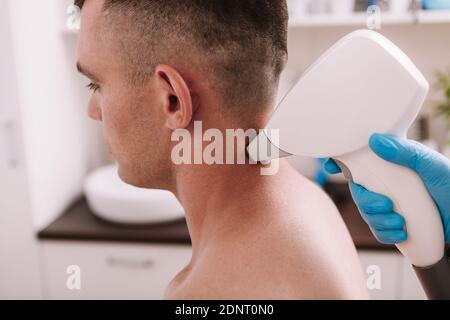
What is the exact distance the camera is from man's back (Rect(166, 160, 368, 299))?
645 millimetres

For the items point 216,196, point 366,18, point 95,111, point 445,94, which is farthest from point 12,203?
point 445,94

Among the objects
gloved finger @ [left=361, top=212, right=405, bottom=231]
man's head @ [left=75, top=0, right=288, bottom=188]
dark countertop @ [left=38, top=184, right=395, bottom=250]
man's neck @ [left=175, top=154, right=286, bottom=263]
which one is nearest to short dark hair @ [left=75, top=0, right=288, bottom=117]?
man's head @ [left=75, top=0, right=288, bottom=188]

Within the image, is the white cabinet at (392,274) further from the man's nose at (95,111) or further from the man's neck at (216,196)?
the man's nose at (95,111)

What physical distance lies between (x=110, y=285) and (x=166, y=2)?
4.40ft

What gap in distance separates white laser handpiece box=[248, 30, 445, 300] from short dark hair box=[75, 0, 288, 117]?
93 millimetres

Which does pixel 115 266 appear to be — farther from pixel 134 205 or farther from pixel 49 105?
pixel 49 105

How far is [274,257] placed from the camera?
0.67 meters

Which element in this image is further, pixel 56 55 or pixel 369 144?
pixel 56 55

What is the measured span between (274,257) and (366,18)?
4.39 feet

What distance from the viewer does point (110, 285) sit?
186 cm

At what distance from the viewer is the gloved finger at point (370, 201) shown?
742 mm

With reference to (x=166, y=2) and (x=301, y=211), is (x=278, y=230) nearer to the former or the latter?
(x=301, y=211)

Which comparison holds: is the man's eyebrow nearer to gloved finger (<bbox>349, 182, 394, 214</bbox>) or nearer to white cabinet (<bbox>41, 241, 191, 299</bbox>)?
gloved finger (<bbox>349, 182, 394, 214</bbox>)
